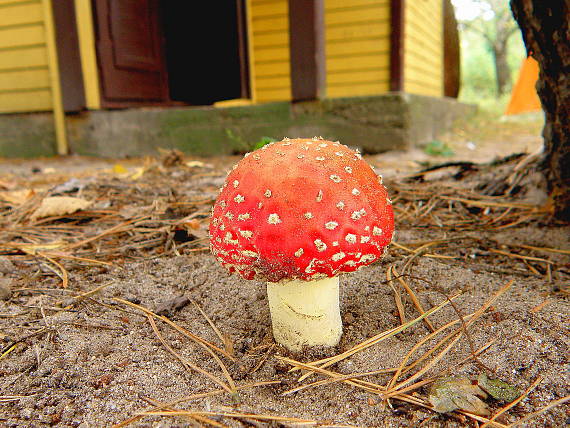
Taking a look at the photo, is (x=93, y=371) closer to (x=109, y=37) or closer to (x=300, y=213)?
(x=300, y=213)

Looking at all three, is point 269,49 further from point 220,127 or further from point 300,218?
point 300,218

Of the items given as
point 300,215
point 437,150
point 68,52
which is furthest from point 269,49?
point 300,215

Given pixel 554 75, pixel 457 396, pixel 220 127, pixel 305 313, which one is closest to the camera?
pixel 457 396

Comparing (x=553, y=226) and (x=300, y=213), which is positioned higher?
(x=300, y=213)

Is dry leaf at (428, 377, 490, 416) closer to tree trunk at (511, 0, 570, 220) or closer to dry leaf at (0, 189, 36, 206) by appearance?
tree trunk at (511, 0, 570, 220)

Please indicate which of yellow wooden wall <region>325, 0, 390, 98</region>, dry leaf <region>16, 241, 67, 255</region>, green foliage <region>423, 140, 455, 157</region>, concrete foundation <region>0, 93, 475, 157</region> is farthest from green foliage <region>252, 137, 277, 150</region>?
yellow wooden wall <region>325, 0, 390, 98</region>

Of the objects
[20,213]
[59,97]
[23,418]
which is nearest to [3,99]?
[59,97]
